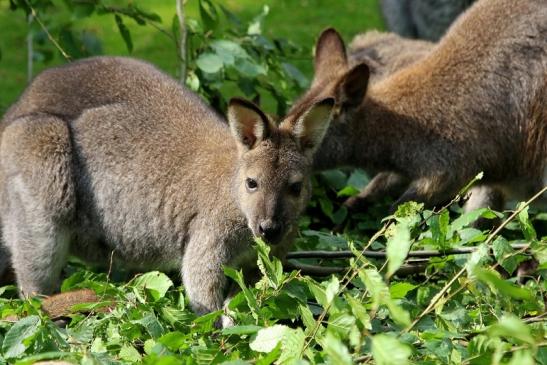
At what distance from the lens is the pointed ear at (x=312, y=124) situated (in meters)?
5.22

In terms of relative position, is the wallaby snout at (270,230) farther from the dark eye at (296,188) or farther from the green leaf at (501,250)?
the green leaf at (501,250)

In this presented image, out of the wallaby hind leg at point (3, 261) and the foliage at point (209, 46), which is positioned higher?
the foliage at point (209, 46)

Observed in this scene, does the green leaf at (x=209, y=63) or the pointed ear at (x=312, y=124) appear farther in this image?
the green leaf at (x=209, y=63)

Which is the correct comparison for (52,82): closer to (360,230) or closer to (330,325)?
(360,230)

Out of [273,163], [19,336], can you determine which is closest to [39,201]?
[273,163]

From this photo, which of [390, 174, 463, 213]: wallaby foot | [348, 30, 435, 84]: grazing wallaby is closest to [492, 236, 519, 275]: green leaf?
[390, 174, 463, 213]: wallaby foot

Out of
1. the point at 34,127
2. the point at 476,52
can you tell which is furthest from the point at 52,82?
the point at 476,52

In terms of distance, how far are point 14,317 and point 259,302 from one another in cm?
120

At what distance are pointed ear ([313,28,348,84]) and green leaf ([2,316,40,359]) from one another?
10.1 feet

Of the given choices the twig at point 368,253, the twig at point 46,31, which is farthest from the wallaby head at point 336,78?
the twig at point 46,31

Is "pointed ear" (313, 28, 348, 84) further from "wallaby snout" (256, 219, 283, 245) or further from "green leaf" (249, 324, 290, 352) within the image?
"green leaf" (249, 324, 290, 352)

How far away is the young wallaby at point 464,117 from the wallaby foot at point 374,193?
1.25 ft

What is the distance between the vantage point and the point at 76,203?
582 centimetres

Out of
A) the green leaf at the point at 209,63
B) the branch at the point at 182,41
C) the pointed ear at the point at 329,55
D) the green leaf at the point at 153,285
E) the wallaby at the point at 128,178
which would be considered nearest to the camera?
the green leaf at the point at 153,285
